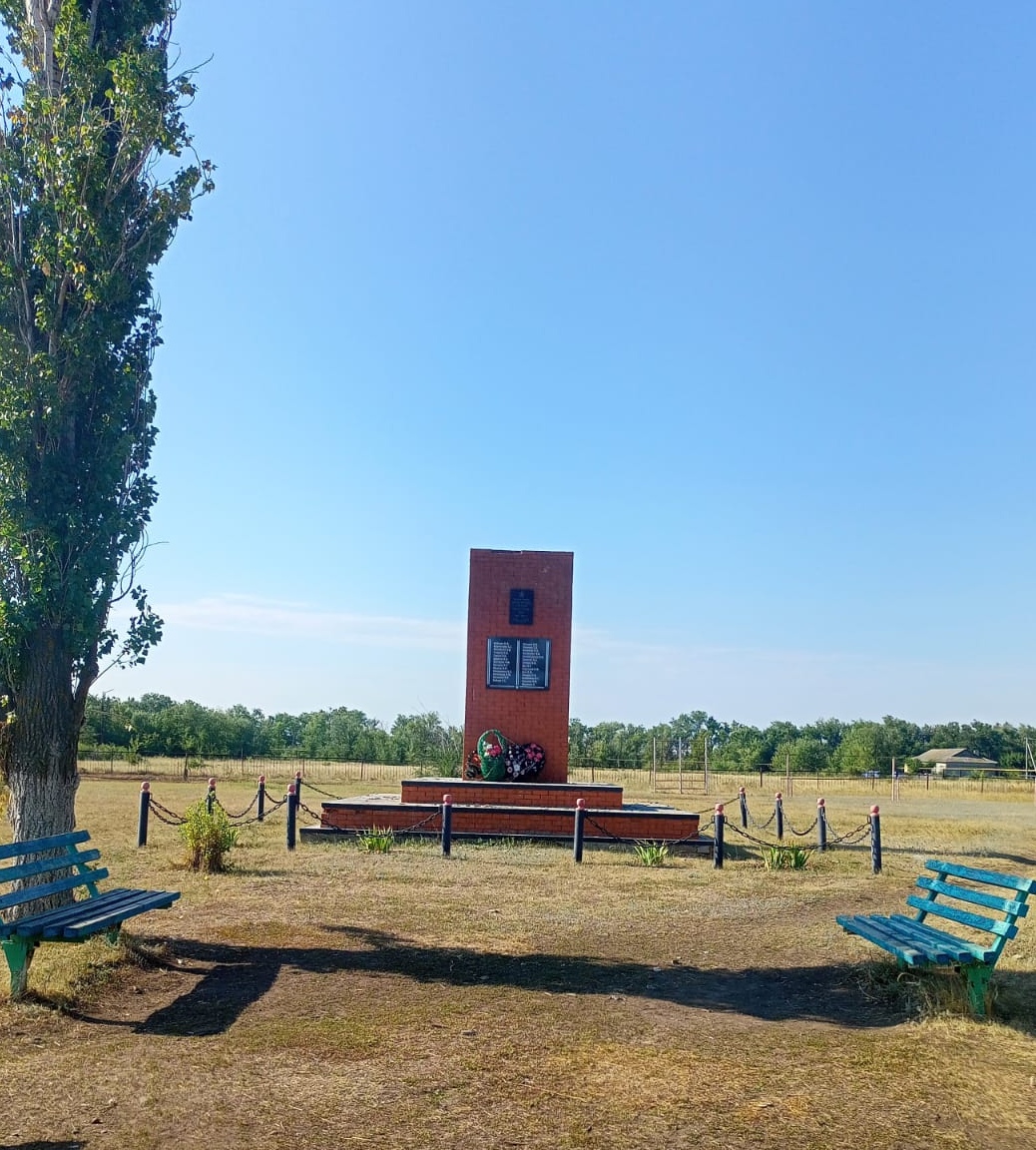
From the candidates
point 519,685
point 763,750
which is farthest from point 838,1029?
point 763,750

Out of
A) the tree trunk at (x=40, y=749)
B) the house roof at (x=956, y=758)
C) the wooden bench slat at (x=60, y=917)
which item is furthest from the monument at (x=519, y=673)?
the house roof at (x=956, y=758)

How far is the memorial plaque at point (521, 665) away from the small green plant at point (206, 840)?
21.8 feet

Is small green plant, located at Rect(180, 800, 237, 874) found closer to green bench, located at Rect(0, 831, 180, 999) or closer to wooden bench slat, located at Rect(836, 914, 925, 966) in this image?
green bench, located at Rect(0, 831, 180, 999)

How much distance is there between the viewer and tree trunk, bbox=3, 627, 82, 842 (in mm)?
7367

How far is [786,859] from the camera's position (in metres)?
13.1

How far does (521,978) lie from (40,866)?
128 inches

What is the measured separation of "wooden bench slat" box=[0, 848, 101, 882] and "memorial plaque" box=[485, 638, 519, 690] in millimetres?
10496

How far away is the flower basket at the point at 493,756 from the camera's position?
1695 cm

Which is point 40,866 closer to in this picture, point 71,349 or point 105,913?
point 105,913

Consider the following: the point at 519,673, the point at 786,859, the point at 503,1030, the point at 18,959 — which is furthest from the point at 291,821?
the point at 503,1030

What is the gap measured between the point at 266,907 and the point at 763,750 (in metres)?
67.2

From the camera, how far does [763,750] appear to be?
72.6 meters

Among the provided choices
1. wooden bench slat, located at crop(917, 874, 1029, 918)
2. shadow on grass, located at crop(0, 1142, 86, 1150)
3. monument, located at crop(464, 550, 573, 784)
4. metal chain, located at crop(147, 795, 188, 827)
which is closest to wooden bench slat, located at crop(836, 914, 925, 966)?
wooden bench slat, located at crop(917, 874, 1029, 918)

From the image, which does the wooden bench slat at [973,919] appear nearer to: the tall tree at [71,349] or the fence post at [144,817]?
the tall tree at [71,349]
